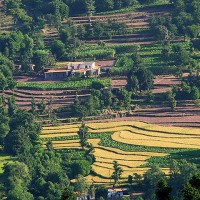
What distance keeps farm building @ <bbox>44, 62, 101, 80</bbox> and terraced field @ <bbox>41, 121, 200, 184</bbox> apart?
27.0ft

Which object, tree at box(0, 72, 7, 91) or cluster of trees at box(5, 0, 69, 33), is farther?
cluster of trees at box(5, 0, 69, 33)

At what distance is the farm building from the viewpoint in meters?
83.1

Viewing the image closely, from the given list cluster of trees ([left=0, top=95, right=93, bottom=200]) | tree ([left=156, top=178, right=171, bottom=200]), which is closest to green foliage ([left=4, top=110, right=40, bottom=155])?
cluster of trees ([left=0, top=95, right=93, bottom=200])

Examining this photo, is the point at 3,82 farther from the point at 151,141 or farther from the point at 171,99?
the point at 151,141

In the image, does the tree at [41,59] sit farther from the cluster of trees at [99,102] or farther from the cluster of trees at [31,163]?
the cluster of trees at [31,163]

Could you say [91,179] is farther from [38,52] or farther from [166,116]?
[38,52]

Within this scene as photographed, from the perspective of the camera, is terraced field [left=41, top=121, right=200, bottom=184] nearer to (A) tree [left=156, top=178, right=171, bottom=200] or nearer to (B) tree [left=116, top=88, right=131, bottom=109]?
(B) tree [left=116, top=88, right=131, bottom=109]

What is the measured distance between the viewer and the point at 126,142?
2849 inches

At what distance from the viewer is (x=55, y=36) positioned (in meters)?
90.2

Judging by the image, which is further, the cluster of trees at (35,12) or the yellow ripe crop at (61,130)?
the cluster of trees at (35,12)

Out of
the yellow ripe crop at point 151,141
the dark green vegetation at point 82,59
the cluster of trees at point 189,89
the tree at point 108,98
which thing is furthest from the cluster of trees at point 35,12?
the yellow ripe crop at point 151,141

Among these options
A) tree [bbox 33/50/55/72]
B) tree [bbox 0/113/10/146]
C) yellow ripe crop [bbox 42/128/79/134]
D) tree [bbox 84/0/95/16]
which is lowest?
yellow ripe crop [bbox 42/128/79/134]

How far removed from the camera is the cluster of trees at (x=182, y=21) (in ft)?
282

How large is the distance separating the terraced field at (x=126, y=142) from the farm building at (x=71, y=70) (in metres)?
8.24
